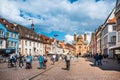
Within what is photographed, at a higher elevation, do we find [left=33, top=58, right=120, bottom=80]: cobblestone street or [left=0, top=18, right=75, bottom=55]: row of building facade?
[left=0, top=18, right=75, bottom=55]: row of building facade

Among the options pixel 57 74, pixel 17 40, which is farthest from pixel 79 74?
pixel 17 40

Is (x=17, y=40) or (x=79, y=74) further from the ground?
(x=17, y=40)

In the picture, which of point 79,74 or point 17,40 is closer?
point 79,74

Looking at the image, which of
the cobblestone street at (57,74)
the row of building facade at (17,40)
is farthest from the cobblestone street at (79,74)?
the row of building facade at (17,40)

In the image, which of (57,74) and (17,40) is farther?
(17,40)

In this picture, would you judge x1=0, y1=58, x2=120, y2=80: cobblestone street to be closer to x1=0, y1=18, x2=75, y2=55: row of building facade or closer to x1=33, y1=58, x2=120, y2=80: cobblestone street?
x1=33, y1=58, x2=120, y2=80: cobblestone street

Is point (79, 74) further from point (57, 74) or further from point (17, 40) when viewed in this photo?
point (17, 40)

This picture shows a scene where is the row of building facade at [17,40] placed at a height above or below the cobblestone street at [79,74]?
above

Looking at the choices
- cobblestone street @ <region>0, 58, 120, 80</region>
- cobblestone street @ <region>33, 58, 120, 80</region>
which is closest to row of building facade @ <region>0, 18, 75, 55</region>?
cobblestone street @ <region>0, 58, 120, 80</region>

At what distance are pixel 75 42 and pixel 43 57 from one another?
141 metres

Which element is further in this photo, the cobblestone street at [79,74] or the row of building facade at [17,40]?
the row of building facade at [17,40]

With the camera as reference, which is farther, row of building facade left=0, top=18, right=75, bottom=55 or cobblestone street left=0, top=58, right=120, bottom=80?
row of building facade left=0, top=18, right=75, bottom=55

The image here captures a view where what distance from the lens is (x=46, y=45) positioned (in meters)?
100

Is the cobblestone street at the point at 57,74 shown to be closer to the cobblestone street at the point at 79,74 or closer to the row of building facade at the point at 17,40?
the cobblestone street at the point at 79,74
